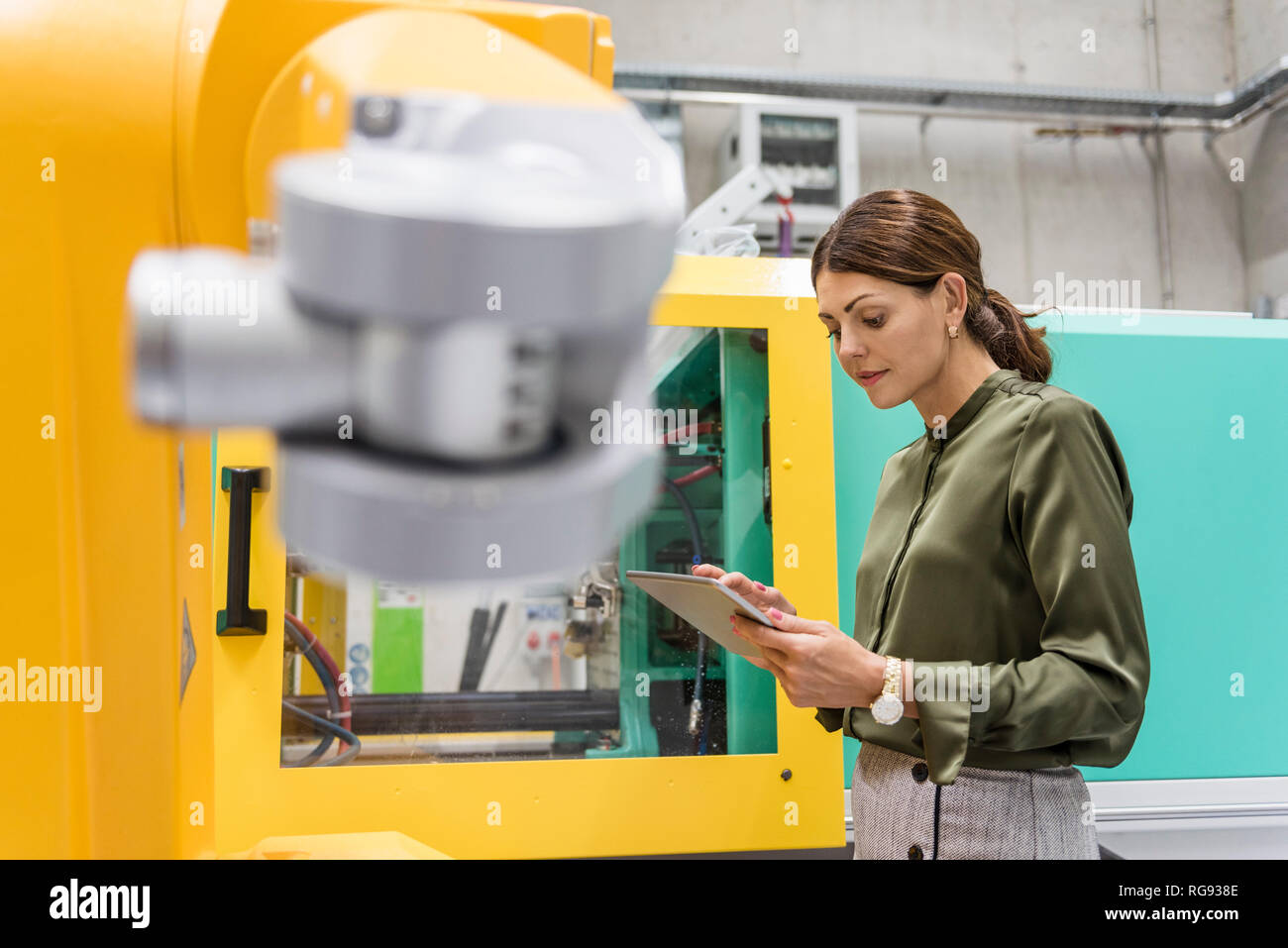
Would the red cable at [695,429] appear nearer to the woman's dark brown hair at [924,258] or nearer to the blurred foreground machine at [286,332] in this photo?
the woman's dark brown hair at [924,258]

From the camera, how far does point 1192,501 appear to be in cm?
178

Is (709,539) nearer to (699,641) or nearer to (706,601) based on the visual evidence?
(699,641)

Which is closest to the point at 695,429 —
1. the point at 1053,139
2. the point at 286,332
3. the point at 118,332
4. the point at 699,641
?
the point at 699,641

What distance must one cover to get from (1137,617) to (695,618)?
21.1 inches

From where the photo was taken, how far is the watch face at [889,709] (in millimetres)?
1042

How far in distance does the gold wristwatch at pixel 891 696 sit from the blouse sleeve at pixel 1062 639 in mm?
21

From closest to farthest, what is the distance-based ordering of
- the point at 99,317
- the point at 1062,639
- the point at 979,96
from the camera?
1. the point at 99,317
2. the point at 1062,639
3. the point at 979,96

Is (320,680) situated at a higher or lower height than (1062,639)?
lower

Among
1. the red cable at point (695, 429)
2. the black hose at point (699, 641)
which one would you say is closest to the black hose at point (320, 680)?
the black hose at point (699, 641)

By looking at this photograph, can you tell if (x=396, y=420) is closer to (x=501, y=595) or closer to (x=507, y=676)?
(x=501, y=595)

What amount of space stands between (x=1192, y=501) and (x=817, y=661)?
1093 millimetres

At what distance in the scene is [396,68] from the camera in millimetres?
237

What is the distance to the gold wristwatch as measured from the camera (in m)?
1.04
